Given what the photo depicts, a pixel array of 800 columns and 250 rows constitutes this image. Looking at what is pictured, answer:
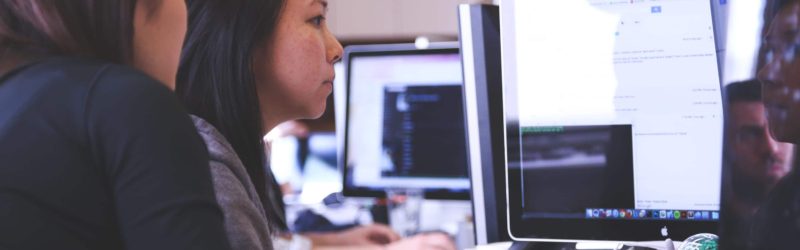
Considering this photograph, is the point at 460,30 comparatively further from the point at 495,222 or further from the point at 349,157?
the point at 349,157

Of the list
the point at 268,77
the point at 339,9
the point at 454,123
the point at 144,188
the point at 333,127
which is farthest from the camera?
the point at 339,9

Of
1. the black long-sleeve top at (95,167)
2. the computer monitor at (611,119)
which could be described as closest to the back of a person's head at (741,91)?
the black long-sleeve top at (95,167)

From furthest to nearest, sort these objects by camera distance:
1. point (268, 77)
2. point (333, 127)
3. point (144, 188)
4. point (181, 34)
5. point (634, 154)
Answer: point (333, 127), point (268, 77), point (634, 154), point (181, 34), point (144, 188)

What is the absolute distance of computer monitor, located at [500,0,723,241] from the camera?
111cm

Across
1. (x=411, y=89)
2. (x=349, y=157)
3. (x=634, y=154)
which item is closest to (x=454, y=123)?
(x=411, y=89)

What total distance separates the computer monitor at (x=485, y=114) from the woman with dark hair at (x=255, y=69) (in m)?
0.20

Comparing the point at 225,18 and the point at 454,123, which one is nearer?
the point at 225,18

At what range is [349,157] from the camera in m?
2.17

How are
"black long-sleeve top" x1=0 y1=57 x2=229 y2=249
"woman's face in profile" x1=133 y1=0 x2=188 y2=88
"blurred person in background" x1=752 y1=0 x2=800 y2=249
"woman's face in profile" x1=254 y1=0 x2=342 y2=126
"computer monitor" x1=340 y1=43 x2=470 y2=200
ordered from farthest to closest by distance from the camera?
"computer monitor" x1=340 y1=43 x2=470 y2=200
"woman's face in profile" x1=254 y1=0 x2=342 y2=126
"woman's face in profile" x1=133 y1=0 x2=188 y2=88
"black long-sleeve top" x1=0 y1=57 x2=229 y2=249
"blurred person in background" x1=752 y1=0 x2=800 y2=249

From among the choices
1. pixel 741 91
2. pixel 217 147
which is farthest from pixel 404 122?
pixel 741 91

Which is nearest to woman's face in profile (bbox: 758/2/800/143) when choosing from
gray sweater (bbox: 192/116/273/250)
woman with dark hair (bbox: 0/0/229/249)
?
woman with dark hair (bbox: 0/0/229/249)

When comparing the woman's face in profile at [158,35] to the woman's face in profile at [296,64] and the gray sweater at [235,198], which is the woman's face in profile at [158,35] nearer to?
the gray sweater at [235,198]

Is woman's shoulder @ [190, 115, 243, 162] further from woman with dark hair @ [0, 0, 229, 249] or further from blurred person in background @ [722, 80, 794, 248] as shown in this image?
blurred person in background @ [722, 80, 794, 248]

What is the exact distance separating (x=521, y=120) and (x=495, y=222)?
0.16m
